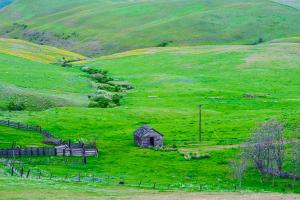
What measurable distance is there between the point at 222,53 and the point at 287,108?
76545 millimetres

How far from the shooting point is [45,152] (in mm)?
73875

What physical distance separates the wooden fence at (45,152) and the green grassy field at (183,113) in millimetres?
1446

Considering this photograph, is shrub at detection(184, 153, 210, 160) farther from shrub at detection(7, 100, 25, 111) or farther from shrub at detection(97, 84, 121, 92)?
shrub at detection(97, 84, 121, 92)

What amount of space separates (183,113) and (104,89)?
102 feet

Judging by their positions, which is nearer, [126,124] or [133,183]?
[133,183]

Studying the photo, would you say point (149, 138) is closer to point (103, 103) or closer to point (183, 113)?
point (183, 113)

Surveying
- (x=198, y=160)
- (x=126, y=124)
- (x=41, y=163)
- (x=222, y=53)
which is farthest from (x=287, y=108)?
(x=222, y=53)

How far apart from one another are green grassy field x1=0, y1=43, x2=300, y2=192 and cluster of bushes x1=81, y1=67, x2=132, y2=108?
8.27 ft

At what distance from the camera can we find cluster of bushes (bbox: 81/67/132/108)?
11410 cm

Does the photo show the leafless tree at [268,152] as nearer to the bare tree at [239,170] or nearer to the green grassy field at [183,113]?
the green grassy field at [183,113]

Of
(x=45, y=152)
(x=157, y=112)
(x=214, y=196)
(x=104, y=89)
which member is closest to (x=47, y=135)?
(x=45, y=152)

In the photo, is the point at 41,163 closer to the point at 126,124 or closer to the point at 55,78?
the point at 126,124

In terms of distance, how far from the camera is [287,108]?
365 ft

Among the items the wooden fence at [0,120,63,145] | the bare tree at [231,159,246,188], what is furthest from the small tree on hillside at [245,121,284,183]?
the wooden fence at [0,120,63,145]
